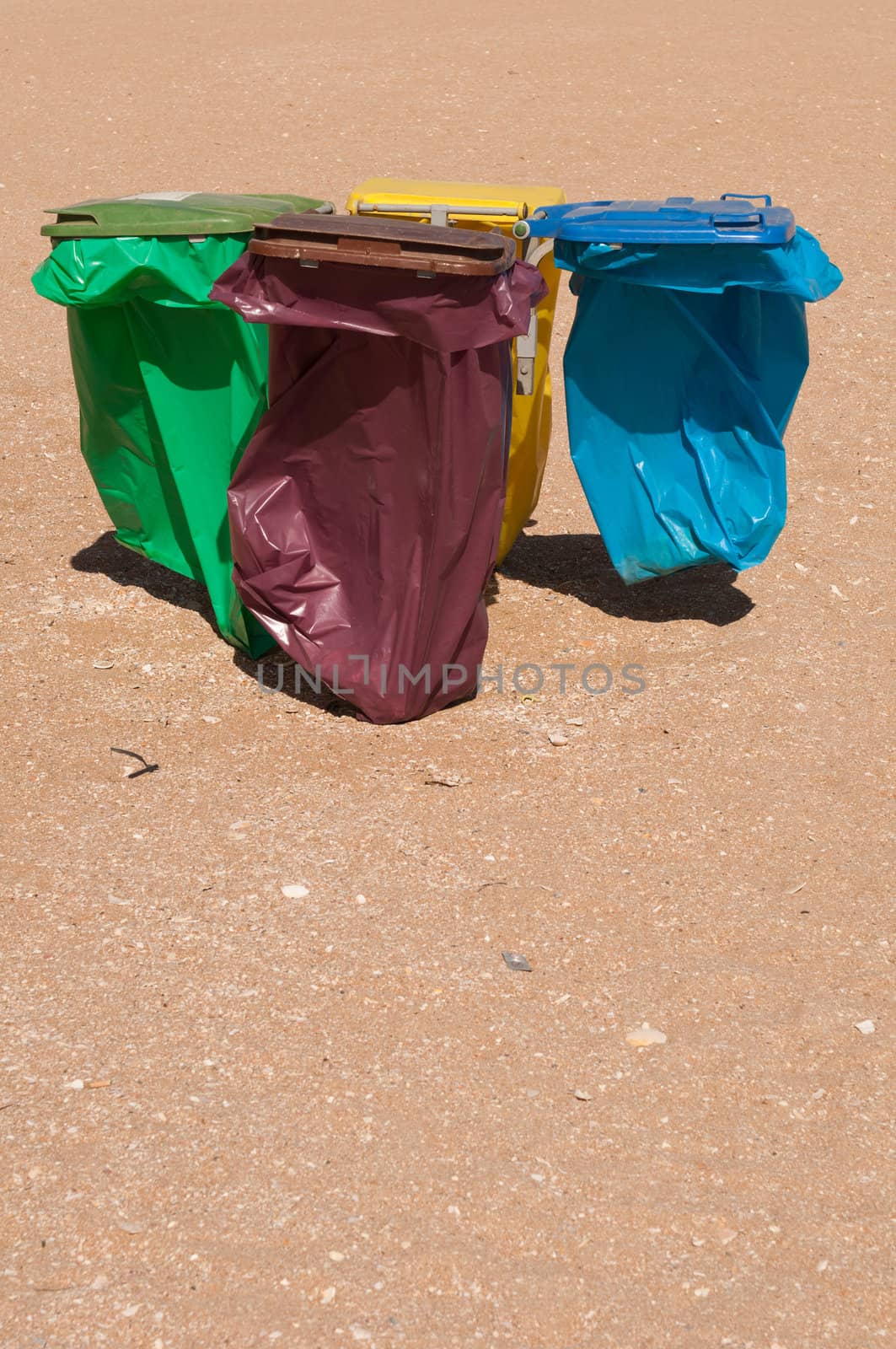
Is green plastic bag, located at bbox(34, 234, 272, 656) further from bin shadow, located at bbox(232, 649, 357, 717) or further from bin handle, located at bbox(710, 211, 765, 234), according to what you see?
bin handle, located at bbox(710, 211, 765, 234)

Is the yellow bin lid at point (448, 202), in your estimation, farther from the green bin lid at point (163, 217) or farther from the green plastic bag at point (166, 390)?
the green plastic bag at point (166, 390)

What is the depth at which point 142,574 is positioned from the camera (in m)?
4.73

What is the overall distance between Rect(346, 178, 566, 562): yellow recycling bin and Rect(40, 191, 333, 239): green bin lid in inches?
9.2

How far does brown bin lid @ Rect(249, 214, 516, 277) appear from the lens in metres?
3.27

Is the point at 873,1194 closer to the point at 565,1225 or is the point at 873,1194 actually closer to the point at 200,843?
the point at 565,1225

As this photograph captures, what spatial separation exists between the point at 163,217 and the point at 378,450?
36.2 inches

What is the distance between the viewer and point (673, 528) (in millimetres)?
4328

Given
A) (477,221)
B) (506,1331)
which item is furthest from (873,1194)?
(477,221)

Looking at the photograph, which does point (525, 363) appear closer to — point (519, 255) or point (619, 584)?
point (519, 255)

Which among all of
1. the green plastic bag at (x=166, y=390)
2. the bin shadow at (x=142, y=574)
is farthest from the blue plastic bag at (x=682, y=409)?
the bin shadow at (x=142, y=574)

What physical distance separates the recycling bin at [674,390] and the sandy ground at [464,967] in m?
0.36

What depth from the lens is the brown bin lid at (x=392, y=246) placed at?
327 cm

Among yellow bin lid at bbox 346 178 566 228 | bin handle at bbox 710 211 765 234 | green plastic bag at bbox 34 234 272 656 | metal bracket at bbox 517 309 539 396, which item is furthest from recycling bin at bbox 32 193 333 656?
bin handle at bbox 710 211 765 234

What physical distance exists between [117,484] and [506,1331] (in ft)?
9.34
